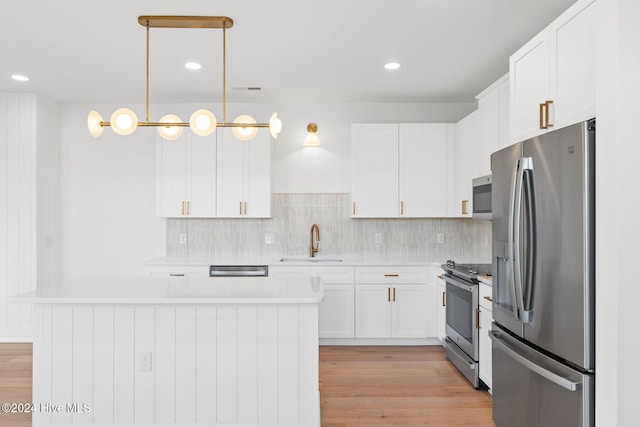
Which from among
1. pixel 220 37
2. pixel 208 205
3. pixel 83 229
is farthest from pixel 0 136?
pixel 220 37

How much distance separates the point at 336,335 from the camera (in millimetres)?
4668

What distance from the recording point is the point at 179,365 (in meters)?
2.74

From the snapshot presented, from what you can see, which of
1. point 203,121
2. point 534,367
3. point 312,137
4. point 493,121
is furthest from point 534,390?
point 312,137

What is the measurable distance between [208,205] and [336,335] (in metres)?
1.88

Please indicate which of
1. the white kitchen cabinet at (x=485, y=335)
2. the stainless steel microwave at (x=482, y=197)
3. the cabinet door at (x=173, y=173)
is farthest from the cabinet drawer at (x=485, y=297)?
the cabinet door at (x=173, y=173)

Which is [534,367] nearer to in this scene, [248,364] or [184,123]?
[248,364]

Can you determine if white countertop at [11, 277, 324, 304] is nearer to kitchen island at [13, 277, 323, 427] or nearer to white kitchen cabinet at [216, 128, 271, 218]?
kitchen island at [13, 277, 323, 427]

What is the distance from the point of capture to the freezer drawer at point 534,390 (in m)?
1.94

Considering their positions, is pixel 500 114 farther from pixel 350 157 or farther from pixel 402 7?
pixel 350 157

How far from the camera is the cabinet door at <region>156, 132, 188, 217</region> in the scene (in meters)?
4.87

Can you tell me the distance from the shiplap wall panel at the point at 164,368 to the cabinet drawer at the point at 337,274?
2.09 metres

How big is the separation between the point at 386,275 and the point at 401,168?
113 cm

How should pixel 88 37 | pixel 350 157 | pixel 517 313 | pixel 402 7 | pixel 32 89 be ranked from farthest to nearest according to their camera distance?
pixel 350 157, pixel 32 89, pixel 88 37, pixel 402 7, pixel 517 313

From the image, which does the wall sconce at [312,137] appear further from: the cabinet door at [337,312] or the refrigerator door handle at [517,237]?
the refrigerator door handle at [517,237]
